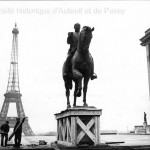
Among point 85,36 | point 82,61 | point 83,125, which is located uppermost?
point 85,36

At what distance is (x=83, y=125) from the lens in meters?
7.93

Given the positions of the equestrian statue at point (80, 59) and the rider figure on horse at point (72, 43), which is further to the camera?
the rider figure on horse at point (72, 43)

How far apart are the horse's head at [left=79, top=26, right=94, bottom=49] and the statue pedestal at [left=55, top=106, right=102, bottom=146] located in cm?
172

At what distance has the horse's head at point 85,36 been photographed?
319 inches

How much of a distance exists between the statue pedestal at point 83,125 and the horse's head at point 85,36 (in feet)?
5.64

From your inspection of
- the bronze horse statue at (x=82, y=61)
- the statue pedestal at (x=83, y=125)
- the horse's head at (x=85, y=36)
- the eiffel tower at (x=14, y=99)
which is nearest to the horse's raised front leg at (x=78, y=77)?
the bronze horse statue at (x=82, y=61)

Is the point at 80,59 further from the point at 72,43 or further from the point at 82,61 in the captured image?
the point at 72,43

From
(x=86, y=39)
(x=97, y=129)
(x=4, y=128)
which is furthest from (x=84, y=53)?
(x=4, y=128)

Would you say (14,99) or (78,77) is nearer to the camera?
(78,77)

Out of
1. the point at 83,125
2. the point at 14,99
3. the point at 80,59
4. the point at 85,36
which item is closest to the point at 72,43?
the point at 80,59

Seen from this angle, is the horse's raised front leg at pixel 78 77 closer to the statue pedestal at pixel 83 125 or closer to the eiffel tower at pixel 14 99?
the statue pedestal at pixel 83 125

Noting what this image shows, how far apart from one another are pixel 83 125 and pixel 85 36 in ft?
7.51

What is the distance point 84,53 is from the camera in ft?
27.9

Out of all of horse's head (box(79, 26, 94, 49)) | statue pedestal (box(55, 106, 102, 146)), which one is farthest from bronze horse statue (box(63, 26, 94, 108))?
statue pedestal (box(55, 106, 102, 146))
